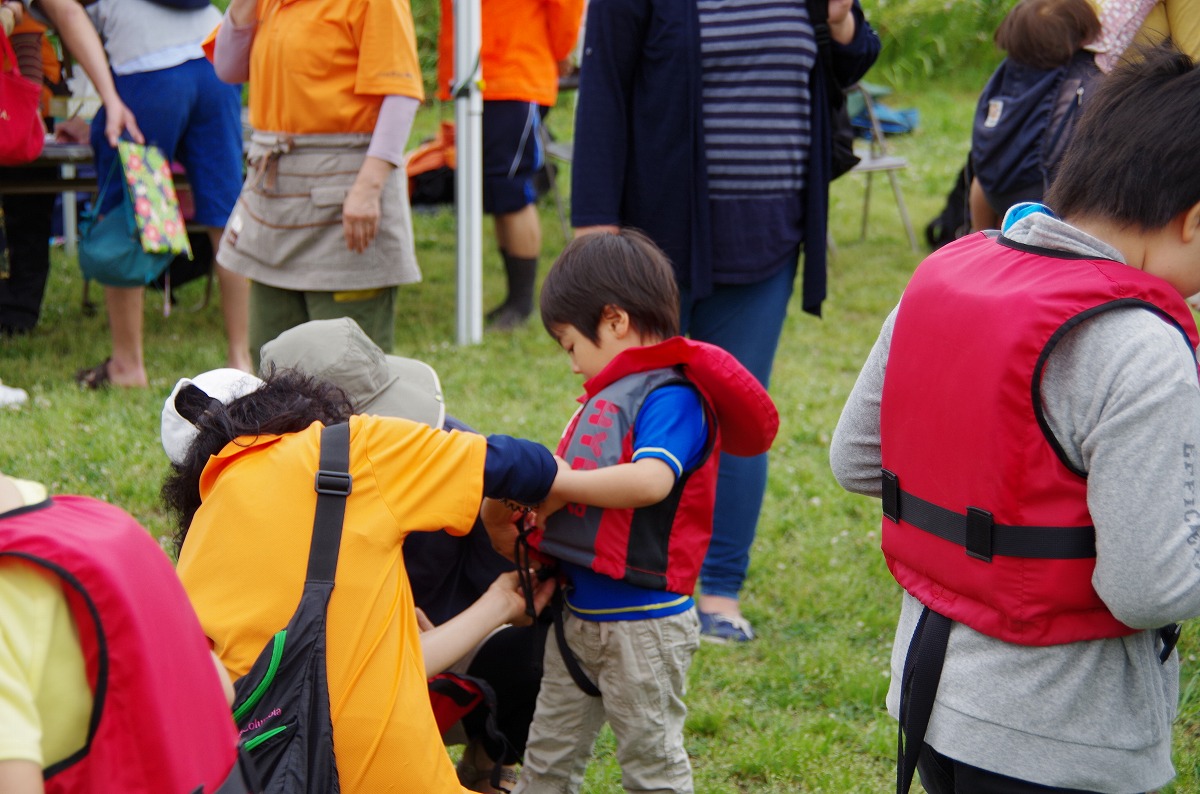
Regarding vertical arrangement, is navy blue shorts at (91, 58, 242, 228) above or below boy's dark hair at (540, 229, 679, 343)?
below

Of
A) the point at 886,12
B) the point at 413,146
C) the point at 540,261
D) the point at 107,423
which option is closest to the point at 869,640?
the point at 107,423

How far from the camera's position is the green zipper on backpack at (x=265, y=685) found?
1.85m

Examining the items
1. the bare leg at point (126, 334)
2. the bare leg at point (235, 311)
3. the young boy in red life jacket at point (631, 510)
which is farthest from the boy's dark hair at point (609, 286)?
the bare leg at point (126, 334)

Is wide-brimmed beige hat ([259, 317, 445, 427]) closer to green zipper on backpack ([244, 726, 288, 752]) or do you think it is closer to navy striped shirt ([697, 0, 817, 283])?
green zipper on backpack ([244, 726, 288, 752])

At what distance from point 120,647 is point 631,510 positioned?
1.23 metres

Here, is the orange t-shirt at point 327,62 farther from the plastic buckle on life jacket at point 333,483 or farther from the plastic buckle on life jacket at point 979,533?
the plastic buckle on life jacket at point 979,533

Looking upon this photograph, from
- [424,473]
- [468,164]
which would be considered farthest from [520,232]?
[424,473]

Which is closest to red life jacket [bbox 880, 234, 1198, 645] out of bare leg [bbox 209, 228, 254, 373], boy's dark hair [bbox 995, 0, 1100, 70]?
boy's dark hair [bbox 995, 0, 1100, 70]

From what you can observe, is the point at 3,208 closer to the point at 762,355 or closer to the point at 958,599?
the point at 762,355

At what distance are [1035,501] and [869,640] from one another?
2.16m

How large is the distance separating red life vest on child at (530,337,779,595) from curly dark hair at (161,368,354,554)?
0.46 metres

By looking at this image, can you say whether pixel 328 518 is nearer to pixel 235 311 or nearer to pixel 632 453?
pixel 632 453

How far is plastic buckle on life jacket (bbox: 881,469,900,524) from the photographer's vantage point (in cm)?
180

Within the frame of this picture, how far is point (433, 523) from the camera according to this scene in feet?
6.45
